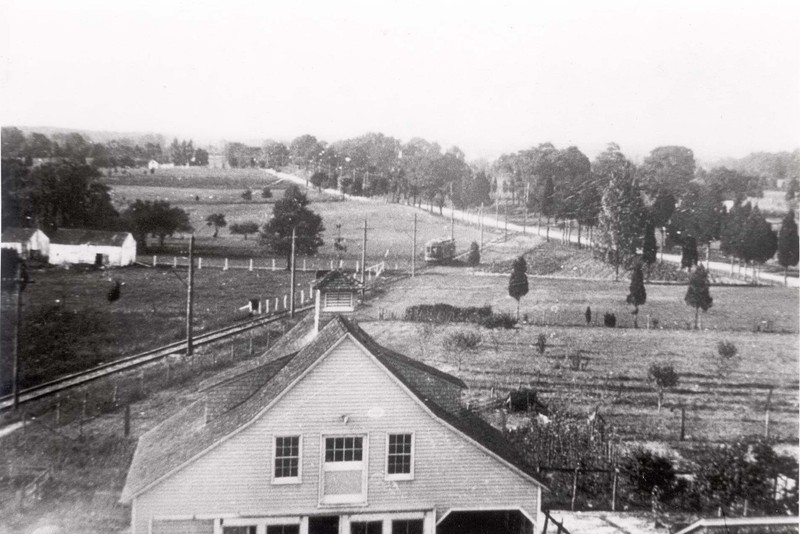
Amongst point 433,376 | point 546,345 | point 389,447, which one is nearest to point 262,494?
point 389,447

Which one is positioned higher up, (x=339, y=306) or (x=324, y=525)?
(x=339, y=306)

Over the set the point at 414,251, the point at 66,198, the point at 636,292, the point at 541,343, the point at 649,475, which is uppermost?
the point at 66,198

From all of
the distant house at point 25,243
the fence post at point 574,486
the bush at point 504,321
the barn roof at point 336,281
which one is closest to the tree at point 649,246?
the bush at point 504,321

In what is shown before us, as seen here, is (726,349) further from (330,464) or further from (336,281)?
(330,464)

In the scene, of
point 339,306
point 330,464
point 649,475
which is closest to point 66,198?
point 339,306

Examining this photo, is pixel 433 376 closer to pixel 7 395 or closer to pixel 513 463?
pixel 513 463

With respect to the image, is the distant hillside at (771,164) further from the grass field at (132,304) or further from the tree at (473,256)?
the grass field at (132,304)
